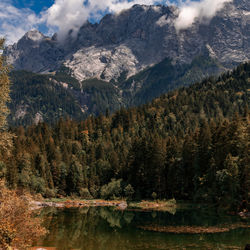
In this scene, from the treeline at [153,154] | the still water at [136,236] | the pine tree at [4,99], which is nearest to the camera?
the pine tree at [4,99]

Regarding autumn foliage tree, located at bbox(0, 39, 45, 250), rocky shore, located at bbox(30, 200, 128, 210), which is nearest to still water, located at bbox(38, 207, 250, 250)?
autumn foliage tree, located at bbox(0, 39, 45, 250)

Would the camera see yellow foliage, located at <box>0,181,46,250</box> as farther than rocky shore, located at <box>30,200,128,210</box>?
No

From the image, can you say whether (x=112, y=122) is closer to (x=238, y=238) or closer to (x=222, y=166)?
(x=222, y=166)

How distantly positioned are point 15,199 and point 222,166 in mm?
60948

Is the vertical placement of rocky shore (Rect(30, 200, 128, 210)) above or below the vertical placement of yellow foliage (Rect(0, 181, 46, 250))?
below

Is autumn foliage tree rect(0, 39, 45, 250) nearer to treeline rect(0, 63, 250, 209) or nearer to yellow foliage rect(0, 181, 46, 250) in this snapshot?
yellow foliage rect(0, 181, 46, 250)

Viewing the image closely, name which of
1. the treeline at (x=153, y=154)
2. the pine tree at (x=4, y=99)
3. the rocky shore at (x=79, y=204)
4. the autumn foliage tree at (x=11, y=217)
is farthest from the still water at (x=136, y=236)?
the rocky shore at (x=79, y=204)

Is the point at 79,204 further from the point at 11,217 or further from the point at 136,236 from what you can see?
the point at 11,217

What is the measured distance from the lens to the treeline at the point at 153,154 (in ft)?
247

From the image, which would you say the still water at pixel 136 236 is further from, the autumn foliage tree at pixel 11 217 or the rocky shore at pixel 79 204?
the rocky shore at pixel 79 204

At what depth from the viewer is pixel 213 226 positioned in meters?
48.6

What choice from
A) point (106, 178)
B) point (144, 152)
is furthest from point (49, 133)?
point (144, 152)

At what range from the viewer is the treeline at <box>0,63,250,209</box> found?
75.3 metres

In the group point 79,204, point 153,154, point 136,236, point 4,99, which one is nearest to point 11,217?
point 4,99
